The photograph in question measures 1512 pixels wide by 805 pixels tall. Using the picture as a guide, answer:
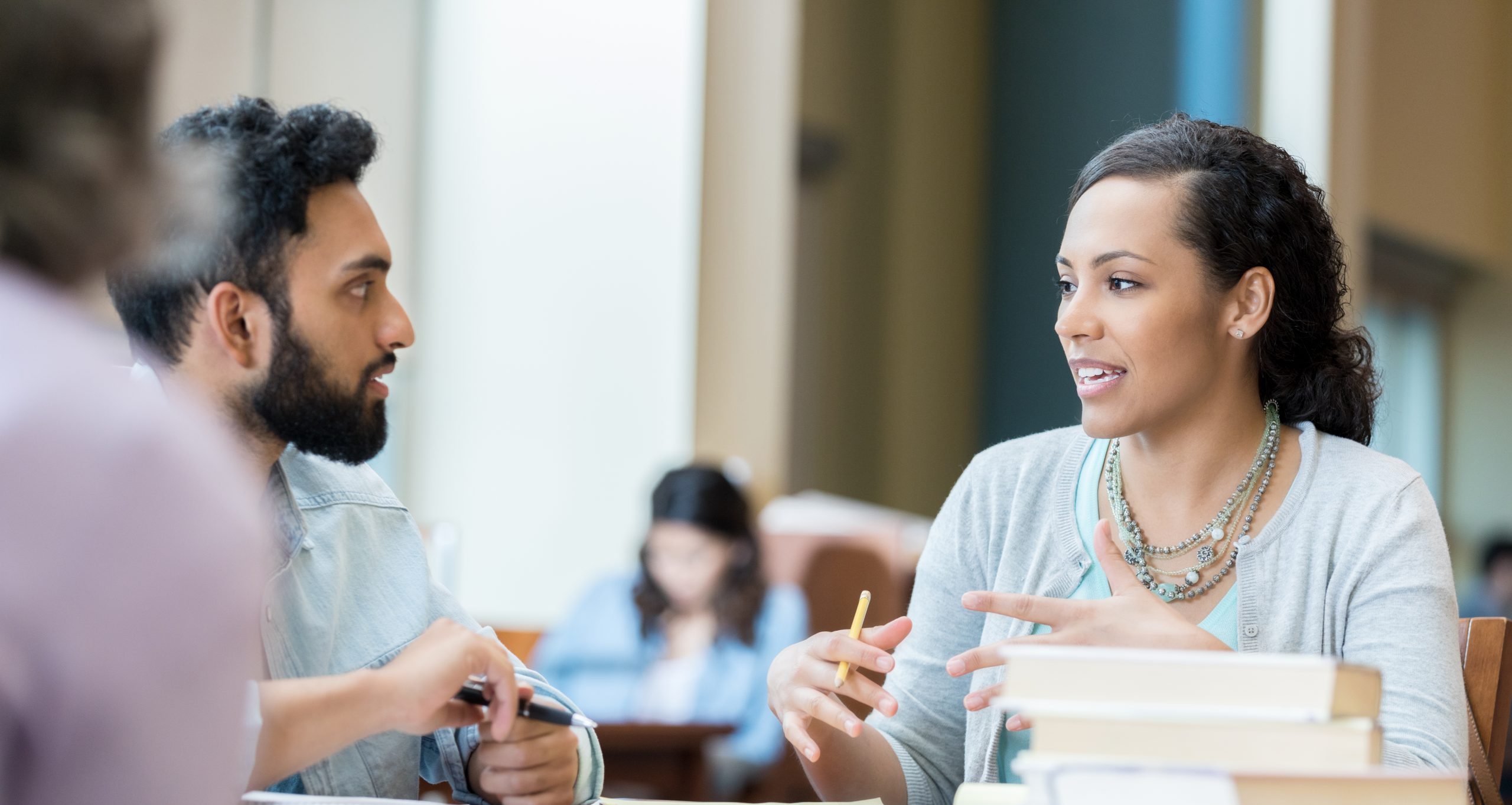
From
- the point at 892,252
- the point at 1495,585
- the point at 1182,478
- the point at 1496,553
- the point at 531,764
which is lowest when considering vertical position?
the point at 1495,585

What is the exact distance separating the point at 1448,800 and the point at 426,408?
4.60m

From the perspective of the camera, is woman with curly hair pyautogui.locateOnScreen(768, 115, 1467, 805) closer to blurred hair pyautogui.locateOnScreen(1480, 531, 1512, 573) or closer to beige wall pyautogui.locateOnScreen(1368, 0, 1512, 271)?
beige wall pyautogui.locateOnScreen(1368, 0, 1512, 271)

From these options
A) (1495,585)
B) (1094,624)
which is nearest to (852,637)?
(1094,624)

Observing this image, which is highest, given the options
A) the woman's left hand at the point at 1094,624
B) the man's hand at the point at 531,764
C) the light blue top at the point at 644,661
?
the woman's left hand at the point at 1094,624

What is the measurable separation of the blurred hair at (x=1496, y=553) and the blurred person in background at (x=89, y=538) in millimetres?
7030

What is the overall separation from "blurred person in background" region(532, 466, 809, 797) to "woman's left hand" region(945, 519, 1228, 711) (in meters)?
2.53

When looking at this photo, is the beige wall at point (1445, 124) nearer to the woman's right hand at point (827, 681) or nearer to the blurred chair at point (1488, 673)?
the blurred chair at point (1488, 673)

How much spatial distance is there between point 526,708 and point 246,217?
60 centimetres

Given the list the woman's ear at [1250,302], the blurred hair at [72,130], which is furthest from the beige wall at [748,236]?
the blurred hair at [72,130]

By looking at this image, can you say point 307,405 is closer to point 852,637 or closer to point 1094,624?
point 852,637

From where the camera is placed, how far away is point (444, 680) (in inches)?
39.7

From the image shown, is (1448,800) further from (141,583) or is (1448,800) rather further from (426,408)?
(426,408)

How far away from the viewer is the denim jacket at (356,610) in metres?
1.27

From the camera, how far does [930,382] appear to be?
5.99 metres
